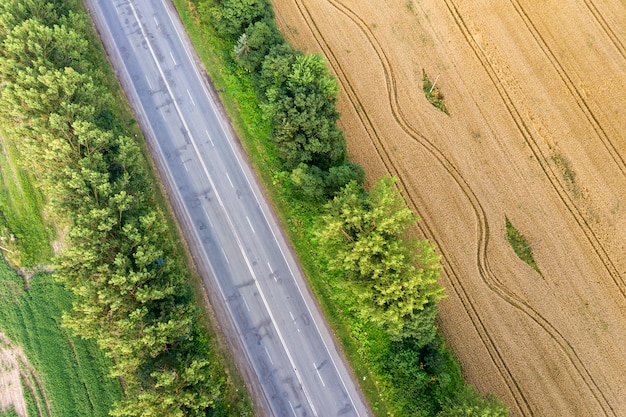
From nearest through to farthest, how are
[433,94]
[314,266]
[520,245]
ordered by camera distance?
[314,266] → [520,245] → [433,94]

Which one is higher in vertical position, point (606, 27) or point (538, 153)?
point (606, 27)

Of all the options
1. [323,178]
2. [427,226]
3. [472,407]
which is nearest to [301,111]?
[323,178]

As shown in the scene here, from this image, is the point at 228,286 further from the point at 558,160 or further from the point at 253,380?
the point at 558,160

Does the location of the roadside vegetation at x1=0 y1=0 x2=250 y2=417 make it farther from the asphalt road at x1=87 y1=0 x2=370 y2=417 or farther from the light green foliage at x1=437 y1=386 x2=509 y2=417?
the light green foliage at x1=437 y1=386 x2=509 y2=417

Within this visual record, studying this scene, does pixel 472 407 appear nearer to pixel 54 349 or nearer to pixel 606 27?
pixel 54 349

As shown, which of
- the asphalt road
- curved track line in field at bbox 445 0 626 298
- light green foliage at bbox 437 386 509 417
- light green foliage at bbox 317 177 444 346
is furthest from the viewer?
curved track line in field at bbox 445 0 626 298

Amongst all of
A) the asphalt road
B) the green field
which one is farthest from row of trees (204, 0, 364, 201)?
the green field
